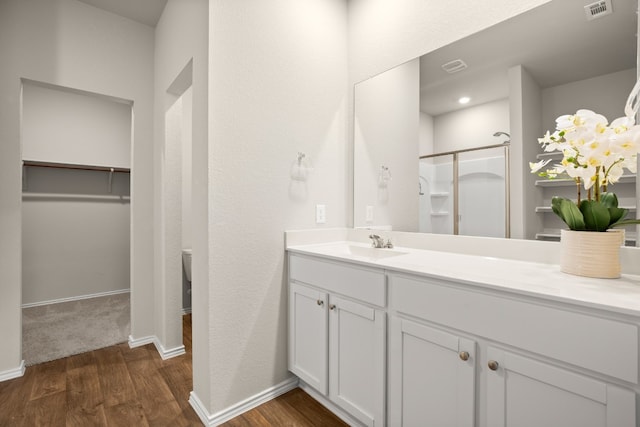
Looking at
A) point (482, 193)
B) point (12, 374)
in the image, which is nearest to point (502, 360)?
point (482, 193)

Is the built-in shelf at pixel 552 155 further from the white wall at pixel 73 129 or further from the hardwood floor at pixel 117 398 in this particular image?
the white wall at pixel 73 129

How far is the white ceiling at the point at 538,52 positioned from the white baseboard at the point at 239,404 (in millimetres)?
1893

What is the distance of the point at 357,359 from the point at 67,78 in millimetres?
2783

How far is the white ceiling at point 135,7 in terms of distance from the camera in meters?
2.26

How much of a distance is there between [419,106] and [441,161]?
37 centimetres

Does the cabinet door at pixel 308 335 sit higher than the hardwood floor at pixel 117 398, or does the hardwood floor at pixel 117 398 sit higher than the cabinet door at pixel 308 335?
the cabinet door at pixel 308 335

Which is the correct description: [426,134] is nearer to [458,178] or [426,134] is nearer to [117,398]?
[458,178]

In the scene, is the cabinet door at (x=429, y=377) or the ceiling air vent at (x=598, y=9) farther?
the ceiling air vent at (x=598, y=9)

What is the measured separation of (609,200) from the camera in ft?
3.64

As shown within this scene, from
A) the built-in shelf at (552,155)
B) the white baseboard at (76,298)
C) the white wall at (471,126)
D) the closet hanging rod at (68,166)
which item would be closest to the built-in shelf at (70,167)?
the closet hanging rod at (68,166)

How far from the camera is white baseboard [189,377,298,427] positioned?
1580 millimetres

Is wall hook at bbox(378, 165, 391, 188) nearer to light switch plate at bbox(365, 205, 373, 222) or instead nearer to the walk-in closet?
light switch plate at bbox(365, 205, 373, 222)

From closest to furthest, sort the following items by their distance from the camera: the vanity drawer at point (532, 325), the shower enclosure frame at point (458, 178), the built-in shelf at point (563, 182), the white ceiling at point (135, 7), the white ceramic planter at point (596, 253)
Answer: the vanity drawer at point (532, 325) < the white ceramic planter at point (596, 253) < the built-in shelf at point (563, 182) < the shower enclosure frame at point (458, 178) < the white ceiling at point (135, 7)

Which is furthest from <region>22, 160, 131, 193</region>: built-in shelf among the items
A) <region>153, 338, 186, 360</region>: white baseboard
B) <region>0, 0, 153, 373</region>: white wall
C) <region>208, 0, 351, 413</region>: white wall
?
<region>208, 0, 351, 413</region>: white wall
